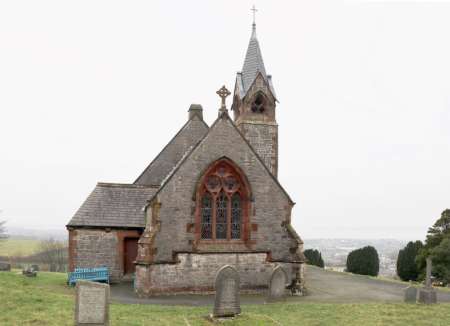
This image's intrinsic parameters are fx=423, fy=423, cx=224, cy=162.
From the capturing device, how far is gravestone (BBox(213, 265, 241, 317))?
14.2m

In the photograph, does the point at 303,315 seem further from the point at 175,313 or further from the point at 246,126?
the point at 246,126

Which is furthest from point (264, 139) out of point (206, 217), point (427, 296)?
point (427, 296)

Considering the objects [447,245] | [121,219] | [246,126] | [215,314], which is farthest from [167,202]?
[447,245]

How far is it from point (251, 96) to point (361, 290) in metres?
14.5

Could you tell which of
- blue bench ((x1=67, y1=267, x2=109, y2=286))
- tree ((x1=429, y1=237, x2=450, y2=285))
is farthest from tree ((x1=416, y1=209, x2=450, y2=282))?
blue bench ((x1=67, y1=267, x2=109, y2=286))

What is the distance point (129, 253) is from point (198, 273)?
542 centimetres

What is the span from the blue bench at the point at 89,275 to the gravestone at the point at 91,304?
30.4ft

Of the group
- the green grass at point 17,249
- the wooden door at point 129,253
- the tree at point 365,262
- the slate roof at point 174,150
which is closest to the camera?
the wooden door at point 129,253

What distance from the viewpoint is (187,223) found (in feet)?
65.5

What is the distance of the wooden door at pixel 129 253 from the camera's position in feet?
76.4

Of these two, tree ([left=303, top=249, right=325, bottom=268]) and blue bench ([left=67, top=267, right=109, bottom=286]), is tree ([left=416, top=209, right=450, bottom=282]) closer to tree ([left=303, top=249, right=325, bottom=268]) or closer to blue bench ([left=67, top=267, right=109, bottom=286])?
tree ([left=303, top=249, right=325, bottom=268])

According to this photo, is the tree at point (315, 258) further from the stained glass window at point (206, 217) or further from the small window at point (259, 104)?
the stained glass window at point (206, 217)

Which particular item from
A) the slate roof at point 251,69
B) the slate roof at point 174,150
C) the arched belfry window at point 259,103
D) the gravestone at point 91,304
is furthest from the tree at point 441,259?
the gravestone at point 91,304

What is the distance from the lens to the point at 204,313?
1518 centimetres
